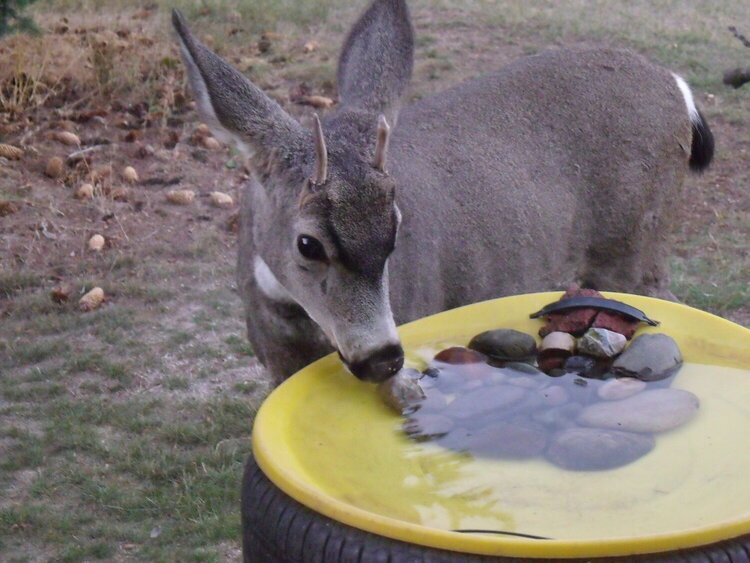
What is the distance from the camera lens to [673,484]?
7.50 feet

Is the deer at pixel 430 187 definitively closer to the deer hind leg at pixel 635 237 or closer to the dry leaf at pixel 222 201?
the deer hind leg at pixel 635 237

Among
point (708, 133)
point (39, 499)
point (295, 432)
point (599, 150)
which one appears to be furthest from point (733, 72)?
point (295, 432)

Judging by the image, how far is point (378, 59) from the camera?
3869 mm

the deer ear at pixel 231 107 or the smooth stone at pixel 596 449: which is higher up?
the deer ear at pixel 231 107

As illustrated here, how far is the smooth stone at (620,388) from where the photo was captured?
2707 millimetres

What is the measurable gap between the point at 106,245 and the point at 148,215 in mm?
438

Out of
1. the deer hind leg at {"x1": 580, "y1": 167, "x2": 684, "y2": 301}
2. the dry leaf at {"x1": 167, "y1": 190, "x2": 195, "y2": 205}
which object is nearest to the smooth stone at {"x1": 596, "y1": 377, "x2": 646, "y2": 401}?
the deer hind leg at {"x1": 580, "y1": 167, "x2": 684, "y2": 301}

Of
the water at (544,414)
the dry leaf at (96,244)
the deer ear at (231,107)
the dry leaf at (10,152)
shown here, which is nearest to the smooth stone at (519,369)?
the water at (544,414)

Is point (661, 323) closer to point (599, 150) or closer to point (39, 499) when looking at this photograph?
point (599, 150)

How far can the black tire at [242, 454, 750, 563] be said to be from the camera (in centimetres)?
196

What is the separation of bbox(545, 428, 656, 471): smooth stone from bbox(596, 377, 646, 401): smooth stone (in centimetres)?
21

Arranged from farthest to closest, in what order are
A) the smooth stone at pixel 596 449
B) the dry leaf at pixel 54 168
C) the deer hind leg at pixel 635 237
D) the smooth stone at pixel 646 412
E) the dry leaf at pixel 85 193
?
the dry leaf at pixel 54 168
the dry leaf at pixel 85 193
the deer hind leg at pixel 635 237
the smooth stone at pixel 646 412
the smooth stone at pixel 596 449

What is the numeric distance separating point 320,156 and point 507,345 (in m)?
0.72

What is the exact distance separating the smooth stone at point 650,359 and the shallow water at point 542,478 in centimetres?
5
